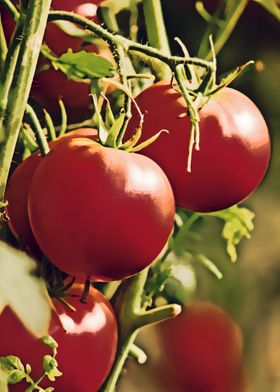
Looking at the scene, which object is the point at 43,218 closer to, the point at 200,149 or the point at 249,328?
the point at 200,149

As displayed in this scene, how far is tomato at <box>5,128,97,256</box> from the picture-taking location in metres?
0.70

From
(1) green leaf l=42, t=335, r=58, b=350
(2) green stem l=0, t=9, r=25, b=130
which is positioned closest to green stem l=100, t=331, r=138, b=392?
(1) green leaf l=42, t=335, r=58, b=350

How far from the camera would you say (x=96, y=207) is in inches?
26.1

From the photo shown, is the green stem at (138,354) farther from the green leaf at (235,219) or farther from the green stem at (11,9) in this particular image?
the green stem at (11,9)

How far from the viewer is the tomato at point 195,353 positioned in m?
1.08

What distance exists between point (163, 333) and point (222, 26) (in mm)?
347

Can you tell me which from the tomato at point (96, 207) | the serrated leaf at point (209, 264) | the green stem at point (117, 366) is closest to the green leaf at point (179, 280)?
the serrated leaf at point (209, 264)

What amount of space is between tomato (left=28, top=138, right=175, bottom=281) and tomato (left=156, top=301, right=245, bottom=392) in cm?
43

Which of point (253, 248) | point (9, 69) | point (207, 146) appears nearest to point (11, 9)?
point (9, 69)

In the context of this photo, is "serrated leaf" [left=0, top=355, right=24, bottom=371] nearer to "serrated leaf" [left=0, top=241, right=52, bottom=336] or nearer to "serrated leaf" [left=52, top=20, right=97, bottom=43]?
"serrated leaf" [left=0, top=241, right=52, bottom=336]

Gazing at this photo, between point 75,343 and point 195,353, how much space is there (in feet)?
1.25

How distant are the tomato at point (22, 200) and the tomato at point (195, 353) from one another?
0.41 metres

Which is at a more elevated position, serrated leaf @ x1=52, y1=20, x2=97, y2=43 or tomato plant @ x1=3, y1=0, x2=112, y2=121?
serrated leaf @ x1=52, y1=20, x2=97, y2=43

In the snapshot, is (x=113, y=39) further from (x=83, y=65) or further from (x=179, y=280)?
(x=179, y=280)
